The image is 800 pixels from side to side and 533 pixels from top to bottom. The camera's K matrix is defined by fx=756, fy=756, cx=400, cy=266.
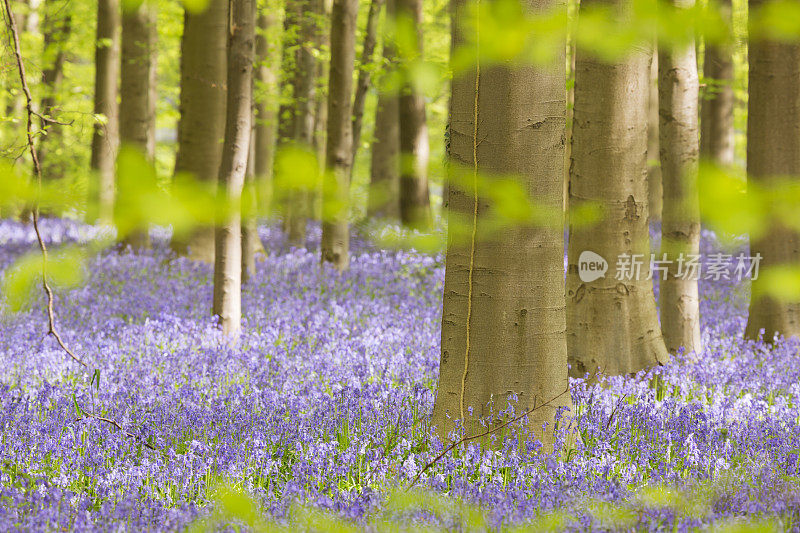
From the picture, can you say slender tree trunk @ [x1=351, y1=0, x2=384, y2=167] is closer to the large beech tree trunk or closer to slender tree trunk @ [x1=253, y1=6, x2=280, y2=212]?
slender tree trunk @ [x1=253, y1=6, x2=280, y2=212]

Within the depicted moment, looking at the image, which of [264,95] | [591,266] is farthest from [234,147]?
[264,95]

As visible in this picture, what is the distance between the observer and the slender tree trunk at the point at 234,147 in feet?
23.6

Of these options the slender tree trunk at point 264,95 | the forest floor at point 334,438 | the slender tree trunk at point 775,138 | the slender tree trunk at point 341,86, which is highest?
the slender tree trunk at point 264,95

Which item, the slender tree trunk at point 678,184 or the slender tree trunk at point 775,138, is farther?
the slender tree trunk at point 775,138

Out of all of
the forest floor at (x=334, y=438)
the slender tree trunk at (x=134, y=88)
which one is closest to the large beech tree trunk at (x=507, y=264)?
the forest floor at (x=334, y=438)

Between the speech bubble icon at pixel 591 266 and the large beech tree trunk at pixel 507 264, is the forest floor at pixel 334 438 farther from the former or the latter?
the speech bubble icon at pixel 591 266

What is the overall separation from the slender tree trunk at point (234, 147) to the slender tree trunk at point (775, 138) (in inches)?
195

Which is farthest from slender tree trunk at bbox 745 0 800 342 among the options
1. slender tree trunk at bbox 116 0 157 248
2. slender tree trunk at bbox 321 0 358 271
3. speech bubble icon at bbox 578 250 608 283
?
slender tree trunk at bbox 116 0 157 248

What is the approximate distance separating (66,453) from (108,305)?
4851 millimetres

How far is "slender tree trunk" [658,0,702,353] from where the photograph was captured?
22.2 feet

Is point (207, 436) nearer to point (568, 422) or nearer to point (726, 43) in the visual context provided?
point (568, 422)

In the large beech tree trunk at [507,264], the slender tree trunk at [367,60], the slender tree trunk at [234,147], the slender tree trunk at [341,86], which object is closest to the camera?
the large beech tree trunk at [507,264]

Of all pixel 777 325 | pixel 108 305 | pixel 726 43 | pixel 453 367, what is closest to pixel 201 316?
pixel 108 305

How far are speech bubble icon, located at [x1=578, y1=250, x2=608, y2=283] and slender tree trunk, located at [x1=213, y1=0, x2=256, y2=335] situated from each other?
323 cm
